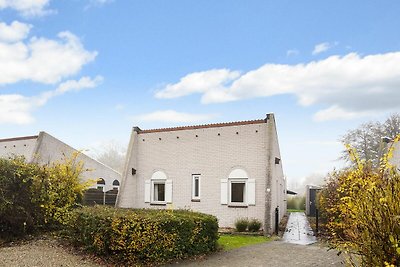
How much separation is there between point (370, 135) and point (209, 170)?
90.5 ft

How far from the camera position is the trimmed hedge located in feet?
31.4

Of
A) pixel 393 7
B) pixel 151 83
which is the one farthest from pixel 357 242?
pixel 151 83

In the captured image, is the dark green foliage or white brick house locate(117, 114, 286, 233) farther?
white brick house locate(117, 114, 286, 233)

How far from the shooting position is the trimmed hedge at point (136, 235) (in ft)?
31.4

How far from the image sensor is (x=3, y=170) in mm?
11039

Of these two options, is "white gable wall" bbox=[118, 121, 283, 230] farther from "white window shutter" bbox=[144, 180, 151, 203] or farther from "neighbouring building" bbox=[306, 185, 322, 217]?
"neighbouring building" bbox=[306, 185, 322, 217]

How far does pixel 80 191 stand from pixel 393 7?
440 inches

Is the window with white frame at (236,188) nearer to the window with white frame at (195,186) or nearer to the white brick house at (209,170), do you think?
the white brick house at (209,170)

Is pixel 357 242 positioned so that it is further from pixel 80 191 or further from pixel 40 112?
pixel 40 112

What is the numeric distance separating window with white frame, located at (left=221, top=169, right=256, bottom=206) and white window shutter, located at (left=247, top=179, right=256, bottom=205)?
0.07 meters

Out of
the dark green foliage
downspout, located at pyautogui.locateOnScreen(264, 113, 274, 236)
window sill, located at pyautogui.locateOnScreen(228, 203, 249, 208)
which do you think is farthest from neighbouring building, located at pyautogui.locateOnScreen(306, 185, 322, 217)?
the dark green foliage

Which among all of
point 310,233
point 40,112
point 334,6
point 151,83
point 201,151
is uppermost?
point 334,6

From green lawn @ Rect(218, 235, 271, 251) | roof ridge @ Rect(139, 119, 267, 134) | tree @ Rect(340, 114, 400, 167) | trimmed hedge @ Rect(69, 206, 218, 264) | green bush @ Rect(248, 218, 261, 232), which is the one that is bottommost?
green lawn @ Rect(218, 235, 271, 251)

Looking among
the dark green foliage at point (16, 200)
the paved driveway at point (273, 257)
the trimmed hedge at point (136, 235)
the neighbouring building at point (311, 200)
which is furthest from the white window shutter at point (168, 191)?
the neighbouring building at point (311, 200)
